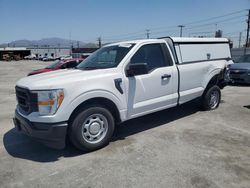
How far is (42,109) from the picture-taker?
336 centimetres

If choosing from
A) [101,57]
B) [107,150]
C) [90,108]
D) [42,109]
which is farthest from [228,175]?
[101,57]

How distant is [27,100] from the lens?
3592mm

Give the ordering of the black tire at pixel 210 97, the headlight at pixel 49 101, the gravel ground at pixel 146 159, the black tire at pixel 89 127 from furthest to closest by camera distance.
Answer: the black tire at pixel 210 97, the black tire at pixel 89 127, the headlight at pixel 49 101, the gravel ground at pixel 146 159

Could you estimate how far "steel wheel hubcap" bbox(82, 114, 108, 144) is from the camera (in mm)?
3768

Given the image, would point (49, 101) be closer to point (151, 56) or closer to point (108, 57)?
point (108, 57)

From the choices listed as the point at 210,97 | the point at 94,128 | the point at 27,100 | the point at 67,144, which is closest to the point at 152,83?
the point at 94,128

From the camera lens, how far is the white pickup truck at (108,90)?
3.40m

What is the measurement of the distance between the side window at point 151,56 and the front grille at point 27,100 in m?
1.96

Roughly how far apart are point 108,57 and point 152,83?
1078 mm

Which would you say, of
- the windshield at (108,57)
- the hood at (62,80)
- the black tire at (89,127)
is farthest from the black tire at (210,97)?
the hood at (62,80)

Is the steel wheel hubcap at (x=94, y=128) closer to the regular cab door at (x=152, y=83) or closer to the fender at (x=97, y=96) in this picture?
the fender at (x=97, y=96)

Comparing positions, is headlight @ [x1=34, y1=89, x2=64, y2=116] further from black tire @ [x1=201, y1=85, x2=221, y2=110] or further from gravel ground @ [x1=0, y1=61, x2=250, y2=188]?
black tire @ [x1=201, y1=85, x2=221, y2=110]

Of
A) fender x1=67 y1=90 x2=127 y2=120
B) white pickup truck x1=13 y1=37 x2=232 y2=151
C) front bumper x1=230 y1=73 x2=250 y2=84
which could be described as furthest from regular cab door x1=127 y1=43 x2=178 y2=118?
front bumper x1=230 y1=73 x2=250 y2=84

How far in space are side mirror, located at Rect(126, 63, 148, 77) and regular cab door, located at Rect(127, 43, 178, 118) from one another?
0.10m
